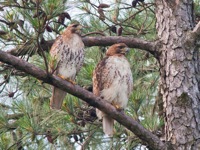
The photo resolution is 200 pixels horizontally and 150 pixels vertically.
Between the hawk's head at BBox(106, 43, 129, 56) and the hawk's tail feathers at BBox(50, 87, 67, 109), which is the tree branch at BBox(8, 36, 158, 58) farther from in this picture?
the hawk's tail feathers at BBox(50, 87, 67, 109)

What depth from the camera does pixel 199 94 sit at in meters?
3.37

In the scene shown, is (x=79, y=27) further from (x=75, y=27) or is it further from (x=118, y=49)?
(x=118, y=49)

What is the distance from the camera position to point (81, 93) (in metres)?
2.96

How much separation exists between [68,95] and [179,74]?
75cm

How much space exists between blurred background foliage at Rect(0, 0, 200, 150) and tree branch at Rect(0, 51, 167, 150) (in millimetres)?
236

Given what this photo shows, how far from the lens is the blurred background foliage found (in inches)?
134

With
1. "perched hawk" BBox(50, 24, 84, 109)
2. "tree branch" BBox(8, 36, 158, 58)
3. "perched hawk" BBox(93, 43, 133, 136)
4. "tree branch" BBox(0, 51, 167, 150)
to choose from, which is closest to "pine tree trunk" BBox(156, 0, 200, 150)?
"tree branch" BBox(8, 36, 158, 58)

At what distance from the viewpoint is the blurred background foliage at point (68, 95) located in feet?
11.2

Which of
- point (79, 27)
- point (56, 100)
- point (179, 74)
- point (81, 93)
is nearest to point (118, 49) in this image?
point (79, 27)

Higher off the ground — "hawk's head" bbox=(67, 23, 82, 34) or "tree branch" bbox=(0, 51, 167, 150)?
"hawk's head" bbox=(67, 23, 82, 34)

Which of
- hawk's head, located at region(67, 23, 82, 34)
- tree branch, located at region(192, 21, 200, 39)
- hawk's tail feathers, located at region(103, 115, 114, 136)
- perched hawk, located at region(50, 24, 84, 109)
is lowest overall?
hawk's tail feathers, located at region(103, 115, 114, 136)

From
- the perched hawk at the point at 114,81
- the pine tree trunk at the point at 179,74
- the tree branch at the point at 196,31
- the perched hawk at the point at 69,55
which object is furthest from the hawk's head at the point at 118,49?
the tree branch at the point at 196,31

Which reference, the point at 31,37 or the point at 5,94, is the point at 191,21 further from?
the point at 5,94

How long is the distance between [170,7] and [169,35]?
0.20 m
